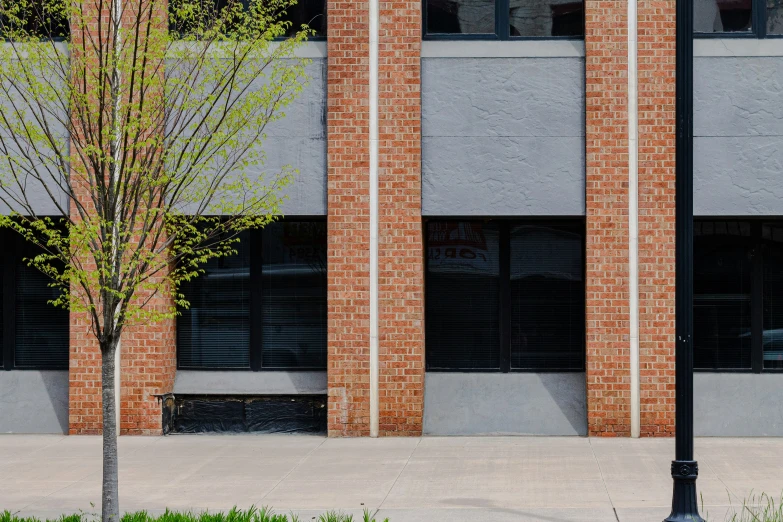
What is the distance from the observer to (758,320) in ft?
48.0

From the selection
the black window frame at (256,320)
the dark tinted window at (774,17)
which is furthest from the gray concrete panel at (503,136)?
the dark tinted window at (774,17)

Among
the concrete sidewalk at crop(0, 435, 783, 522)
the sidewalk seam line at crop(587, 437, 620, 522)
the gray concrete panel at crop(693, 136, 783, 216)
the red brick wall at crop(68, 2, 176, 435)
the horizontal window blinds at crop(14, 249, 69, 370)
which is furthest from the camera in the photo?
the horizontal window blinds at crop(14, 249, 69, 370)

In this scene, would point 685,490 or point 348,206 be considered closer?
point 685,490

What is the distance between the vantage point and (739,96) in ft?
46.9

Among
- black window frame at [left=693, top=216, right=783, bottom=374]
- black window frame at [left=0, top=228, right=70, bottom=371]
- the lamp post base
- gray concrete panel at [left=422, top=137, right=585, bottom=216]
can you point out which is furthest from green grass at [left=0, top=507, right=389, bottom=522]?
black window frame at [left=693, top=216, right=783, bottom=374]

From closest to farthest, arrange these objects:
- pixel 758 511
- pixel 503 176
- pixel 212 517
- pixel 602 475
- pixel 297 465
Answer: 1. pixel 212 517
2. pixel 758 511
3. pixel 602 475
4. pixel 297 465
5. pixel 503 176

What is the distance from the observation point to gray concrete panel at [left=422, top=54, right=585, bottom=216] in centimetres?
1445

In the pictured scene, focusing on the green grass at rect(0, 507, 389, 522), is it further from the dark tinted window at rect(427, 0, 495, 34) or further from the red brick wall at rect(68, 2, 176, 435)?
the dark tinted window at rect(427, 0, 495, 34)

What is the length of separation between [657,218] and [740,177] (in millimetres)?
Answer: 1260

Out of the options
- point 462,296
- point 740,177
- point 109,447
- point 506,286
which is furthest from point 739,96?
point 109,447

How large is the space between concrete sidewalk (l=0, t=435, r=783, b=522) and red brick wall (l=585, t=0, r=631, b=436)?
676mm

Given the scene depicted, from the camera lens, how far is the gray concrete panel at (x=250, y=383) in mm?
14914

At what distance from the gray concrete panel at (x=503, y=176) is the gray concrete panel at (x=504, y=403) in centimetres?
238

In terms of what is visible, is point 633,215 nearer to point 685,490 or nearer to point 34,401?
point 685,490
